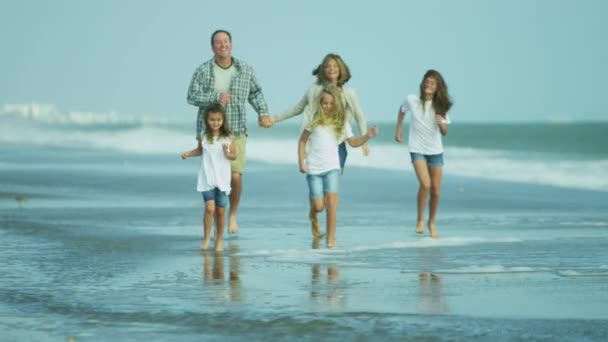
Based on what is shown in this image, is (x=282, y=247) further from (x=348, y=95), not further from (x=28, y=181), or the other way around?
(x=28, y=181)

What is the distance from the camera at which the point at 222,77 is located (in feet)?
37.8

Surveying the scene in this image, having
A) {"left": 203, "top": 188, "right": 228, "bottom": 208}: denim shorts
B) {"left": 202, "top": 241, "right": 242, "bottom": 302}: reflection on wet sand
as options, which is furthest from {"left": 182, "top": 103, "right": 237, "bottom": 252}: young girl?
{"left": 202, "top": 241, "right": 242, "bottom": 302}: reflection on wet sand

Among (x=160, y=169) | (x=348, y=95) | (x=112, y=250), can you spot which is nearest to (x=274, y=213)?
(x=348, y=95)

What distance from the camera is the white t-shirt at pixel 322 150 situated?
423 inches

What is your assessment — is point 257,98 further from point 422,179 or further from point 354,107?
point 422,179

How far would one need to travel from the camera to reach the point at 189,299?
23.8 ft

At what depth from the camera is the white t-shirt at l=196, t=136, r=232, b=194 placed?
33.9 feet

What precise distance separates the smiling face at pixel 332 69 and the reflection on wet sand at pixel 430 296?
3071 millimetres

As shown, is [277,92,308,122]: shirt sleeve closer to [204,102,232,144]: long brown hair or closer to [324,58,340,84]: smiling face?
[324,58,340,84]: smiling face

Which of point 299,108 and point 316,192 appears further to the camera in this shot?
point 299,108

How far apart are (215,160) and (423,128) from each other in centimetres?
236

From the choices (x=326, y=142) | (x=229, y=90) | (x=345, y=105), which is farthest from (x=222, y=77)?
(x=326, y=142)

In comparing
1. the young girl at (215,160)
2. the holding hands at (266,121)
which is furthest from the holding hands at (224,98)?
the young girl at (215,160)

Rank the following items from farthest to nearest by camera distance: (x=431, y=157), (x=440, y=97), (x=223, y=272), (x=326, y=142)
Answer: (x=431, y=157), (x=440, y=97), (x=326, y=142), (x=223, y=272)
